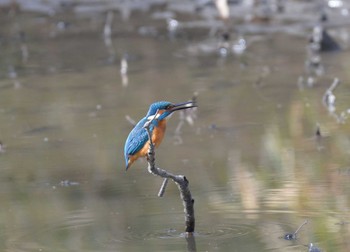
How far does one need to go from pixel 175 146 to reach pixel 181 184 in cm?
216

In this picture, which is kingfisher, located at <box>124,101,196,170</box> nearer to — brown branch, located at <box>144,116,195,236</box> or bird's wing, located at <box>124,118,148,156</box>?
bird's wing, located at <box>124,118,148,156</box>

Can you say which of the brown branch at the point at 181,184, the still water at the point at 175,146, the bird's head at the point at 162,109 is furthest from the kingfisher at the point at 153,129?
the still water at the point at 175,146

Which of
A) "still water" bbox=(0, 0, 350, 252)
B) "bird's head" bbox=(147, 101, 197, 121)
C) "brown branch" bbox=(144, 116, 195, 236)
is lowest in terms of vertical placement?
"still water" bbox=(0, 0, 350, 252)

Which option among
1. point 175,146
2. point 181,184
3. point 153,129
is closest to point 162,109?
point 153,129

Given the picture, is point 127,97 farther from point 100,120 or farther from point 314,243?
point 314,243

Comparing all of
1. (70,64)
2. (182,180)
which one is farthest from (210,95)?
(182,180)

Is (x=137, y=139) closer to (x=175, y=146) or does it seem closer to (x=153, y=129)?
(x=153, y=129)

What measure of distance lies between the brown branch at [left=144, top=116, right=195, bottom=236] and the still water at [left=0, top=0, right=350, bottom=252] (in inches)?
3.6

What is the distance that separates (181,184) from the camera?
469cm

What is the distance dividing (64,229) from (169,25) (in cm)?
700

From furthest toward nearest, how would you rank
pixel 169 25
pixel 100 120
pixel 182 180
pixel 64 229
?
1. pixel 169 25
2. pixel 100 120
3. pixel 64 229
4. pixel 182 180

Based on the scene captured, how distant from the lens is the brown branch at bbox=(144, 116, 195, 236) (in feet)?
14.6

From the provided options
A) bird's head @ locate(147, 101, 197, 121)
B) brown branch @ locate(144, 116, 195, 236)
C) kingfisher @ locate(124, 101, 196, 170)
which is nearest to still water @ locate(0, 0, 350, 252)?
brown branch @ locate(144, 116, 195, 236)

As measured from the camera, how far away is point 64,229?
5.18m
